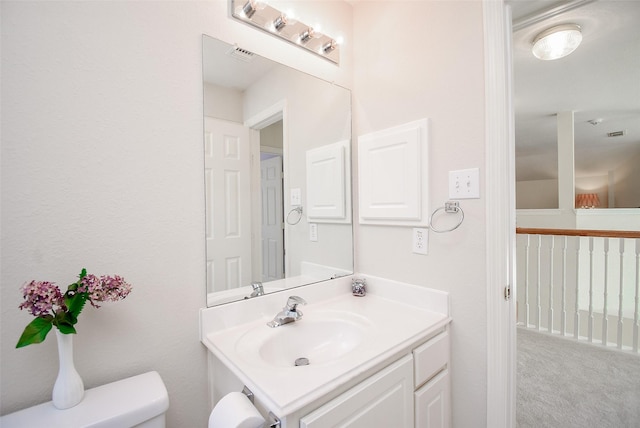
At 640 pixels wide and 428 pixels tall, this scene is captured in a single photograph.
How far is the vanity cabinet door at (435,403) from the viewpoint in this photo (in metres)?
1.06

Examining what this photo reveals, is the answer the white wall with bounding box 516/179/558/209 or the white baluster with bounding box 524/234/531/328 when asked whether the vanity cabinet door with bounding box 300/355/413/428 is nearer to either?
the white baluster with bounding box 524/234/531/328

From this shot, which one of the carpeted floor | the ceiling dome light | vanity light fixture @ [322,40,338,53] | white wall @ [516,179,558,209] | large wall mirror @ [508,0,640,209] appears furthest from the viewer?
white wall @ [516,179,558,209]

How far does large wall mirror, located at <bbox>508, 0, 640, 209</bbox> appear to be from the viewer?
1.78 metres

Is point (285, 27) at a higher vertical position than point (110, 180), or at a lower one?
higher

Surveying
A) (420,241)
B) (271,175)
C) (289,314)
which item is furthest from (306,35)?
(289,314)

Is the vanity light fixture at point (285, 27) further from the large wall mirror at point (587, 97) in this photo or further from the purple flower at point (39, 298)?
the purple flower at point (39, 298)

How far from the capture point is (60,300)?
0.76m

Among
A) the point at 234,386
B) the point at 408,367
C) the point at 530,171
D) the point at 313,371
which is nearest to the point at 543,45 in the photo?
the point at 408,367

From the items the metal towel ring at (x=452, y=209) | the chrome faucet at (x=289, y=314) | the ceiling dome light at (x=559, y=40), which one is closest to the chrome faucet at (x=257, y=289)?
the chrome faucet at (x=289, y=314)

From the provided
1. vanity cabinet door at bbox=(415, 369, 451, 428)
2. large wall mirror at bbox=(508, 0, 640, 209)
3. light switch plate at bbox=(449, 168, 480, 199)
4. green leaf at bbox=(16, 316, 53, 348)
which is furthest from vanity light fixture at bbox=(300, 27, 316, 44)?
vanity cabinet door at bbox=(415, 369, 451, 428)

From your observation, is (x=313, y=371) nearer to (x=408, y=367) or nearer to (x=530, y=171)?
(x=408, y=367)

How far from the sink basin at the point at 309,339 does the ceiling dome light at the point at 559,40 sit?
7.57ft

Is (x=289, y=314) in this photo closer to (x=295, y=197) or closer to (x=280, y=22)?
(x=295, y=197)

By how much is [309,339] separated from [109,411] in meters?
0.69
